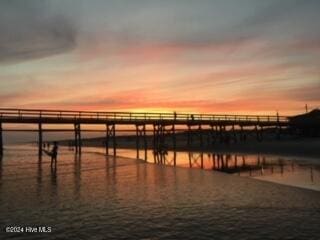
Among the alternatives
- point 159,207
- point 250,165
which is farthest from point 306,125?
point 159,207

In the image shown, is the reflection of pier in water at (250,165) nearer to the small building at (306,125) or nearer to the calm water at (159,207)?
the calm water at (159,207)

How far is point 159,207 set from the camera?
43.4 feet

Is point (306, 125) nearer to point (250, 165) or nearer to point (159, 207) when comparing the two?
point (250, 165)

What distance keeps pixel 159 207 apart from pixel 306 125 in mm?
59443

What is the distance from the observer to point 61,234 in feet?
32.6

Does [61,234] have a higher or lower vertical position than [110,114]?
lower

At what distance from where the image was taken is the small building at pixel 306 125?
6681cm

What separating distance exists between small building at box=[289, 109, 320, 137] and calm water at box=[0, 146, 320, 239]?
48533 millimetres

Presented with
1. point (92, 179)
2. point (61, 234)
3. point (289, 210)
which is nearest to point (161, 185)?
point (92, 179)

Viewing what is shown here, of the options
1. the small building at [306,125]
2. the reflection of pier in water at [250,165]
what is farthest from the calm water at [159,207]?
the small building at [306,125]

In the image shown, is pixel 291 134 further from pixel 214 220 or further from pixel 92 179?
pixel 214 220

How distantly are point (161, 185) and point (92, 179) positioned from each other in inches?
163

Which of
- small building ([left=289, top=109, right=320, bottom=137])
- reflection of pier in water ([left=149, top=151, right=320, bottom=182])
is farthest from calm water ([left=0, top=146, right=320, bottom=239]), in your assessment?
small building ([left=289, top=109, right=320, bottom=137])

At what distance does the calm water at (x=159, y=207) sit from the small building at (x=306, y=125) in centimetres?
4853
